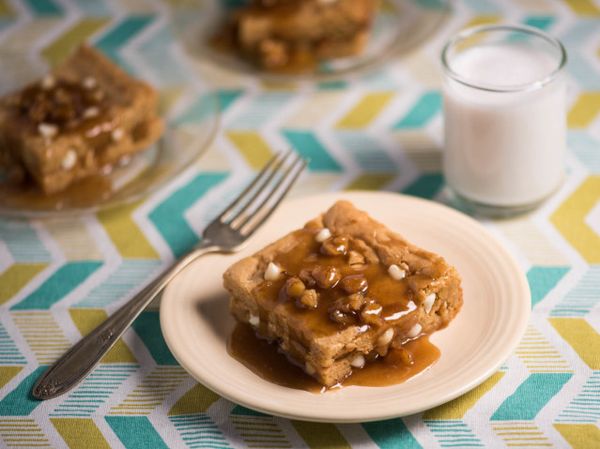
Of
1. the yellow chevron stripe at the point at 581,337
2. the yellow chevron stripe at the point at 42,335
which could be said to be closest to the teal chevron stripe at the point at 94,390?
the yellow chevron stripe at the point at 42,335

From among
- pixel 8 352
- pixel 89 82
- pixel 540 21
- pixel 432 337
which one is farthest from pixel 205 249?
pixel 540 21

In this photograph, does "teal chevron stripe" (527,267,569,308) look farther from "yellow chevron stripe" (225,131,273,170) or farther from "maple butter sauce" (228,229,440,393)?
"yellow chevron stripe" (225,131,273,170)

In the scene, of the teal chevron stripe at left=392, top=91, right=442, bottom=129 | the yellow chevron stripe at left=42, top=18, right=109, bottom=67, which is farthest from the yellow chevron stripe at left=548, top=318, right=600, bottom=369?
the yellow chevron stripe at left=42, top=18, right=109, bottom=67

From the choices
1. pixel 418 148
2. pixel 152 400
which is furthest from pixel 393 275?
pixel 418 148

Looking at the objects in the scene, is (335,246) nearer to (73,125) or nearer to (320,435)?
(320,435)

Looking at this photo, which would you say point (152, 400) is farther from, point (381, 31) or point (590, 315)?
point (381, 31)
